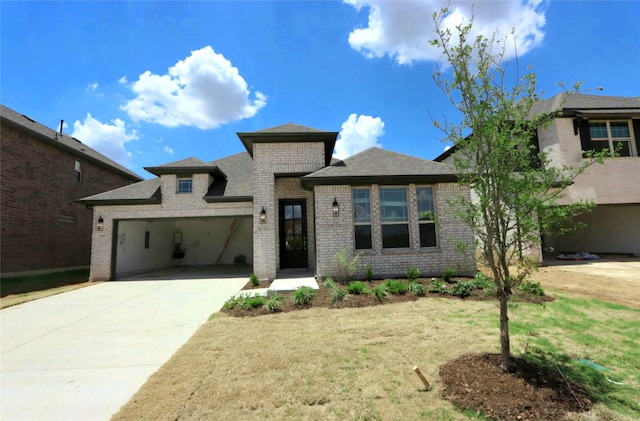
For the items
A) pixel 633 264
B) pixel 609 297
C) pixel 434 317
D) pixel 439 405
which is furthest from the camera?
pixel 633 264

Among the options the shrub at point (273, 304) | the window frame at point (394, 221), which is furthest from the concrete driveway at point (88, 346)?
the window frame at point (394, 221)

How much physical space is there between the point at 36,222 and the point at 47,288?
4601 millimetres

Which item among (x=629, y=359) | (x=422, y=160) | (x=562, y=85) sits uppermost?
(x=422, y=160)

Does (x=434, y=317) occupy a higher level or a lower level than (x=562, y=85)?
lower

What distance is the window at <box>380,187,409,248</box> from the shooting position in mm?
9125

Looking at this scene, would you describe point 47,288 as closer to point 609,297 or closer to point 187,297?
point 187,297

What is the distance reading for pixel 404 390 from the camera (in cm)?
296

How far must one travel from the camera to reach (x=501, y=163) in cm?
327

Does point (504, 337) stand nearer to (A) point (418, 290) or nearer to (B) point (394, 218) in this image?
(A) point (418, 290)

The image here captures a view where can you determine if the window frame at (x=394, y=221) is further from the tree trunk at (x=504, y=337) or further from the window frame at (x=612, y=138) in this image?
the window frame at (x=612, y=138)

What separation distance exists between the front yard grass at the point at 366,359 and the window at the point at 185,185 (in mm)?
7499

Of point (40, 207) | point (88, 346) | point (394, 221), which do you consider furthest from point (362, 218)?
point (40, 207)

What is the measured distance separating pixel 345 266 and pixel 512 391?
19.0 feet

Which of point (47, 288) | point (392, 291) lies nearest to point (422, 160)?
point (392, 291)
